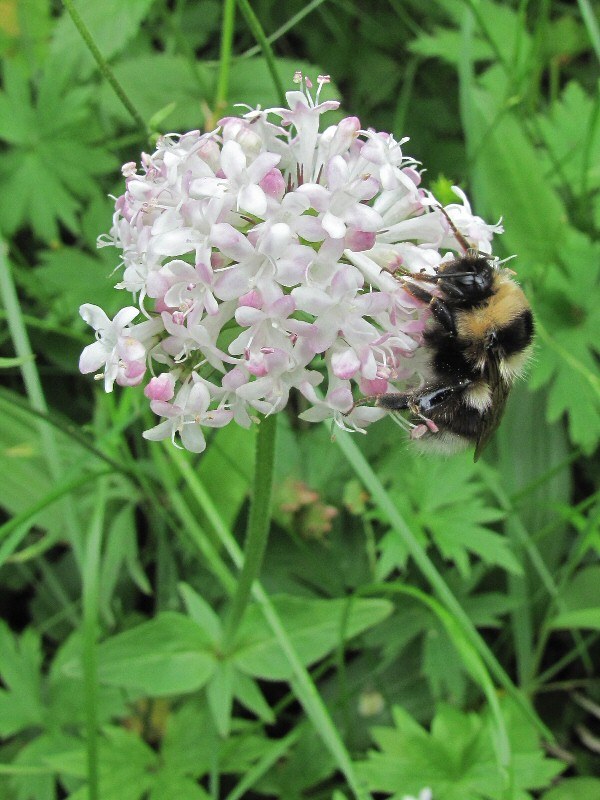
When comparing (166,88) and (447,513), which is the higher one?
(166,88)

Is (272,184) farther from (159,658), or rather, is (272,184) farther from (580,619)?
(580,619)

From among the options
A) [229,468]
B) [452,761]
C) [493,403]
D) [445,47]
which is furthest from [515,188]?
[452,761]

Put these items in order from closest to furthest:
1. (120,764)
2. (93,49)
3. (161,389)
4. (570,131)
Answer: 1. (161,389)
2. (93,49)
3. (120,764)
4. (570,131)

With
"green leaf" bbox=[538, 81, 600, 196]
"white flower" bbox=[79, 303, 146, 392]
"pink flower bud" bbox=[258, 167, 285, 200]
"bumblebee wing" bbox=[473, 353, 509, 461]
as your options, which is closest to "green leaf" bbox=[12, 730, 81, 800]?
"white flower" bbox=[79, 303, 146, 392]

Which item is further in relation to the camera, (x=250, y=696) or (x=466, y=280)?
(x=250, y=696)

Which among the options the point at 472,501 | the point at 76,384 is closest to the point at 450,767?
the point at 472,501

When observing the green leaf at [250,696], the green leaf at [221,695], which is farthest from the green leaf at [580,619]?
the green leaf at [221,695]

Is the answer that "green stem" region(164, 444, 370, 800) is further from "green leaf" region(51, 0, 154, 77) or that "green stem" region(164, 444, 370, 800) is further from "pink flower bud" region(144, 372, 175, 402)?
"green leaf" region(51, 0, 154, 77)

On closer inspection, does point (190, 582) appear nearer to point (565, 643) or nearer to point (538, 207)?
point (565, 643)

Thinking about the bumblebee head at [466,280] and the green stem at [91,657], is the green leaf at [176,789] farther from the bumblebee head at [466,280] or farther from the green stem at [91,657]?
the bumblebee head at [466,280]
